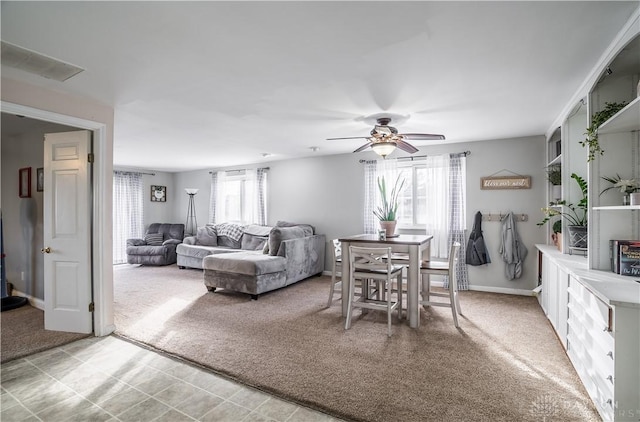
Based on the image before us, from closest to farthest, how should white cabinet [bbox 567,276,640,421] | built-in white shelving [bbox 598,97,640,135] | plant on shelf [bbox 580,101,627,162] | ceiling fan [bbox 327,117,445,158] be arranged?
white cabinet [bbox 567,276,640,421]
built-in white shelving [bbox 598,97,640,135]
plant on shelf [bbox 580,101,627,162]
ceiling fan [bbox 327,117,445,158]

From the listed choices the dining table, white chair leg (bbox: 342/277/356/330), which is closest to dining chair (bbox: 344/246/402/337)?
white chair leg (bbox: 342/277/356/330)

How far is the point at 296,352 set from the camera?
9.14ft

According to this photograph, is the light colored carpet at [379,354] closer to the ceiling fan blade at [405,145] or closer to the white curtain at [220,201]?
the ceiling fan blade at [405,145]

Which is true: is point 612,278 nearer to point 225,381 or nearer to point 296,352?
point 296,352

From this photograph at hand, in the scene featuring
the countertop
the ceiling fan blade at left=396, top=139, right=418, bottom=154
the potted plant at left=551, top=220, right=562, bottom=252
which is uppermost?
the ceiling fan blade at left=396, top=139, right=418, bottom=154

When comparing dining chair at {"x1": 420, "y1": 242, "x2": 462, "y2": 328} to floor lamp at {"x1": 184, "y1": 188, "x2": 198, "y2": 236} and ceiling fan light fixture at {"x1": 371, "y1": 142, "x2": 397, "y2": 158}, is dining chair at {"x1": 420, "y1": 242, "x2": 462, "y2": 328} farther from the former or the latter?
floor lamp at {"x1": 184, "y1": 188, "x2": 198, "y2": 236}

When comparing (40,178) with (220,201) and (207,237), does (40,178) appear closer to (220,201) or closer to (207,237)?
(207,237)

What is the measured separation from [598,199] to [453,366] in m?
1.69

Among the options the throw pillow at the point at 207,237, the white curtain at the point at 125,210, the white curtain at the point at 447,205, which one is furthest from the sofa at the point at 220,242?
the white curtain at the point at 447,205

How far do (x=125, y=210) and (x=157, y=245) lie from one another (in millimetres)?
1201

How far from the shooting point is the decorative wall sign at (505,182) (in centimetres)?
466

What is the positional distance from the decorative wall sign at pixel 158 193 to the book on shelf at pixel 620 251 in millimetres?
8754

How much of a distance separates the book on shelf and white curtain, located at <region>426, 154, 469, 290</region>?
8.80ft

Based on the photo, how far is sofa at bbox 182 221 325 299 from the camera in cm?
450
